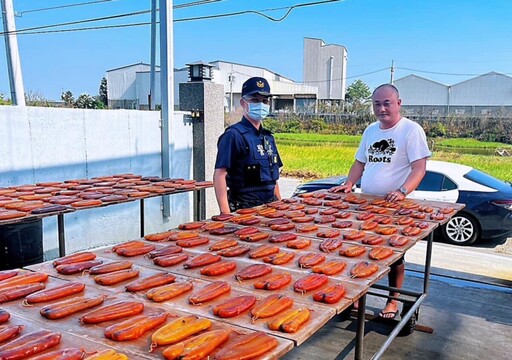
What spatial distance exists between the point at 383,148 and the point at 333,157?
13241 millimetres

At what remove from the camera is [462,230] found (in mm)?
6719

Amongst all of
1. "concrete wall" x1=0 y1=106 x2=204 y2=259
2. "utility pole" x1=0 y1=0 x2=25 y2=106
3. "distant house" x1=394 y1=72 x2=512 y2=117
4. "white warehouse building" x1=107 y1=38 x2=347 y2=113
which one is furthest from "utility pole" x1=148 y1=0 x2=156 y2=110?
"distant house" x1=394 y1=72 x2=512 y2=117

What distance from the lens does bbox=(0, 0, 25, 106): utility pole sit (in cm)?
764

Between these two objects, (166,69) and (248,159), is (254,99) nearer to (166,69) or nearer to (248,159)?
(248,159)

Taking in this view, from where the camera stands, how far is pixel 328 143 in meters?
20.4

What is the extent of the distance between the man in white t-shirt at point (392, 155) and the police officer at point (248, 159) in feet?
2.78

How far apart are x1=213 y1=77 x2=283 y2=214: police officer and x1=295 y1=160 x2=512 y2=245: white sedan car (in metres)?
3.80

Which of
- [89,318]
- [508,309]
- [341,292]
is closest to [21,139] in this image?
[89,318]

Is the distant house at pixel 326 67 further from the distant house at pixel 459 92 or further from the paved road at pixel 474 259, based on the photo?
the paved road at pixel 474 259

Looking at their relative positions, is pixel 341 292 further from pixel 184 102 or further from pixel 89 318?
pixel 184 102

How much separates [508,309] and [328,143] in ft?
55.4

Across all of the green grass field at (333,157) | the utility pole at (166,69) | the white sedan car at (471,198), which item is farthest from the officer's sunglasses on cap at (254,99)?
the green grass field at (333,157)

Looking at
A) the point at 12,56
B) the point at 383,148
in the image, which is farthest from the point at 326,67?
the point at 383,148

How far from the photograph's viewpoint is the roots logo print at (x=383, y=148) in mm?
3396
